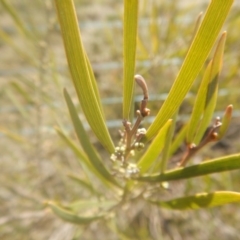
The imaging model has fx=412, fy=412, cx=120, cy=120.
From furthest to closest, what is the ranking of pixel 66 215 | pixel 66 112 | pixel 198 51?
pixel 66 112 → pixel 66 215 → pixel 198 51

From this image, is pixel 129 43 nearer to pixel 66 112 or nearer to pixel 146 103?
pixel 146 103

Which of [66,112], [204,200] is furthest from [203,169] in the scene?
[66,112]

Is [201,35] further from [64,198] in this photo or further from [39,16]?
[39,16]

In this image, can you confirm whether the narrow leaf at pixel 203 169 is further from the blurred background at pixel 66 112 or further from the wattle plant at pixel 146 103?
the blurred background at pixel 66 112

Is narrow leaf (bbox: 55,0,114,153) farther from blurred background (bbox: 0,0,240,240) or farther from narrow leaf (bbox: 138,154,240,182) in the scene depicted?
blurred background (bbox: 0,0,240,240)

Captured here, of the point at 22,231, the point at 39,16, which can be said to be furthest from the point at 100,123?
the point at 39,16

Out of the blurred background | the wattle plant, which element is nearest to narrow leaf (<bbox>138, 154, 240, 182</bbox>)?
the wattle plant
